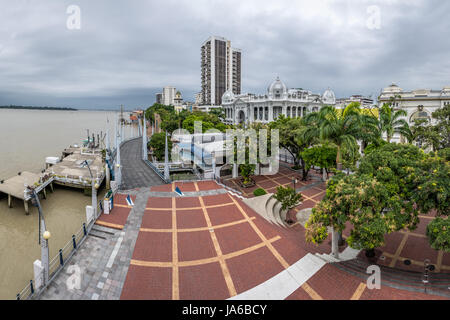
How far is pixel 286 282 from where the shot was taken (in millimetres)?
12141

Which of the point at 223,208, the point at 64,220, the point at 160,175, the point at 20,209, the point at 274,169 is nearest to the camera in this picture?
the point at 223,208

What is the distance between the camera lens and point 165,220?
1794cm

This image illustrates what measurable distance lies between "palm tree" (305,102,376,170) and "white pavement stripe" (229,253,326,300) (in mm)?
12933

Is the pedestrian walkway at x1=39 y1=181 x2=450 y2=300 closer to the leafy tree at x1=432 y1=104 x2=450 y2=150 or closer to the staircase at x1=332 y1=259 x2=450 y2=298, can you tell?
the staircase at x1=332 y1=259 x2=450 y2=298

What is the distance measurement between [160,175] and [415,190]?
2443 centimetres

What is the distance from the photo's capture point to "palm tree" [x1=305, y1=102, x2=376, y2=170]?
22.6m

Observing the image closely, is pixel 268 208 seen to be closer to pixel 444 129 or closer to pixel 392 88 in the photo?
pixel 444 129

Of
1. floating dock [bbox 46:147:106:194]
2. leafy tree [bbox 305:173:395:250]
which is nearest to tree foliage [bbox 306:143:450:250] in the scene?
leafy tree [bbox 305:173:395:250]

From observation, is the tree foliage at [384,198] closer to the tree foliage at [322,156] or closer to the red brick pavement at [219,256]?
the red brick pavement at [219,256]

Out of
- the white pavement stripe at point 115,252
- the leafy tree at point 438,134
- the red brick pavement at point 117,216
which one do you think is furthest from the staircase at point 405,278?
the leafy tree at point 438,134

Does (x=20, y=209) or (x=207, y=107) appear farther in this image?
(x=207, y=107)
